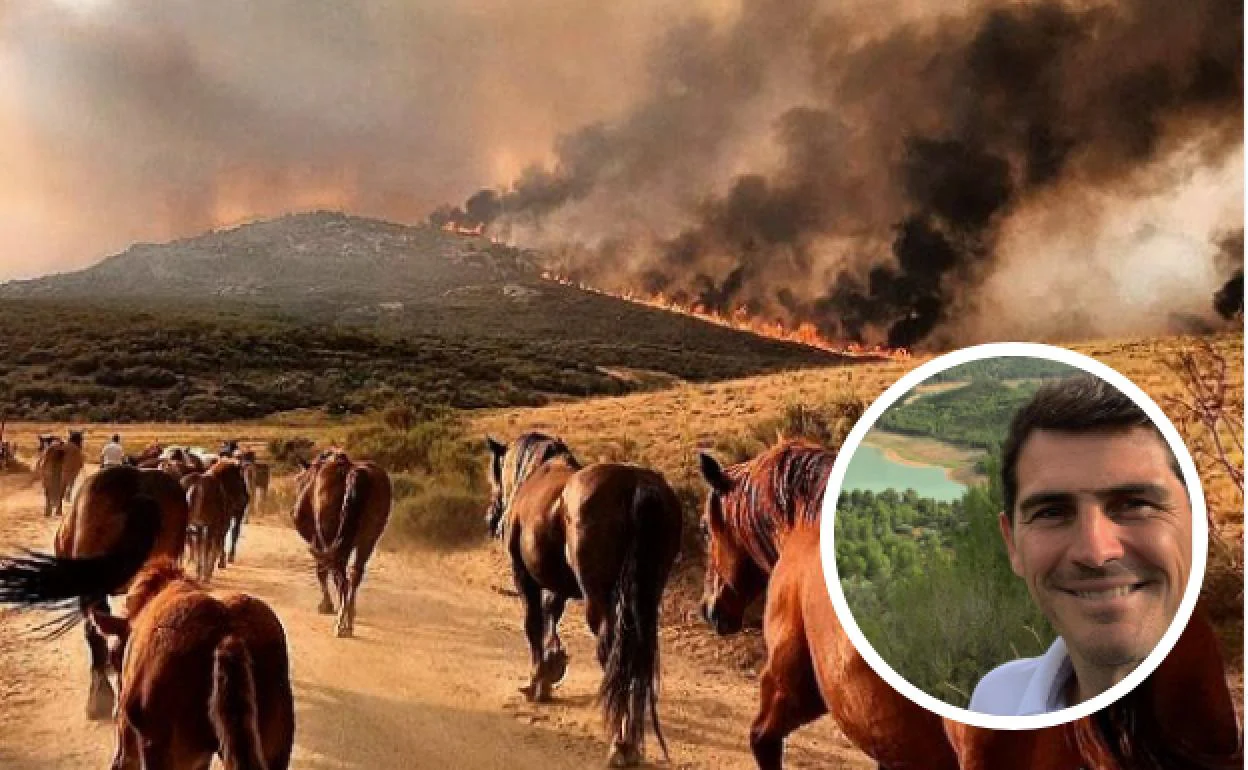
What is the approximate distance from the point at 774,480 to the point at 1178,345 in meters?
1.88

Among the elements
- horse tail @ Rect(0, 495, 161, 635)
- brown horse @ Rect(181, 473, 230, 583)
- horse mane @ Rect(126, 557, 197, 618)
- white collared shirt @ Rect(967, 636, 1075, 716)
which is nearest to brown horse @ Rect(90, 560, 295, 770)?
horse mane @ Rect(126, 557, 197, 618)

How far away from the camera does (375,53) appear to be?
368cm

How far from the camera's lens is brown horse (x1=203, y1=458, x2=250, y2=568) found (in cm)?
333

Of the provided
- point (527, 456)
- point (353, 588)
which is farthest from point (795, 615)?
point (353, 588)

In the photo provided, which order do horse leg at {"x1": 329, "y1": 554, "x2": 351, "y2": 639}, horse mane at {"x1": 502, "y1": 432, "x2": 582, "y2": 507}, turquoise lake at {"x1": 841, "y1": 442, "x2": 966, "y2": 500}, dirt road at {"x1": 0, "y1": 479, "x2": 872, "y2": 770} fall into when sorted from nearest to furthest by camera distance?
turquoise lake at {"x1": 841, "y1": 442, "x2": 966, "y2": 500}
dirt road at {"x1": 0, "y1": 479, "x2": 872, "y2": 770}
horse leg at {"x1": 329, "y1": 554, "x2": 351, "y2": 639}
horse mane at {"x1": 502, "y1": 432, "x2": 582, "y2": 507}

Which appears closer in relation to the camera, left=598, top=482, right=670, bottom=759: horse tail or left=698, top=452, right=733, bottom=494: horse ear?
left=698, top=452, right=733, bottom=494: horse ear

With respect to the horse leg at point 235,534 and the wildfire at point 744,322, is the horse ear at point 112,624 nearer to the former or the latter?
the horse leg at point 235,534

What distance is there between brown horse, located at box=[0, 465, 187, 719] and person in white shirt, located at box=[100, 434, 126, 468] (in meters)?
0.27

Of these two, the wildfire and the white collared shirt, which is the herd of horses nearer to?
the white collared shirt

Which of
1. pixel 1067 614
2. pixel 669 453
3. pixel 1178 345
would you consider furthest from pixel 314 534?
pixel 1178 345

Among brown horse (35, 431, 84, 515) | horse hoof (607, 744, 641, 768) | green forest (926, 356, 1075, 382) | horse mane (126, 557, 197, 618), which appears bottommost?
horse hoof (607, 744, 641, 768)

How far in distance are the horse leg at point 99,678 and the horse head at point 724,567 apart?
1.71 metres

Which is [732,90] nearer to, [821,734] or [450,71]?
[450,71]

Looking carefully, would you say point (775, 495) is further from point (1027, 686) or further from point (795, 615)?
point (1027, 686)
